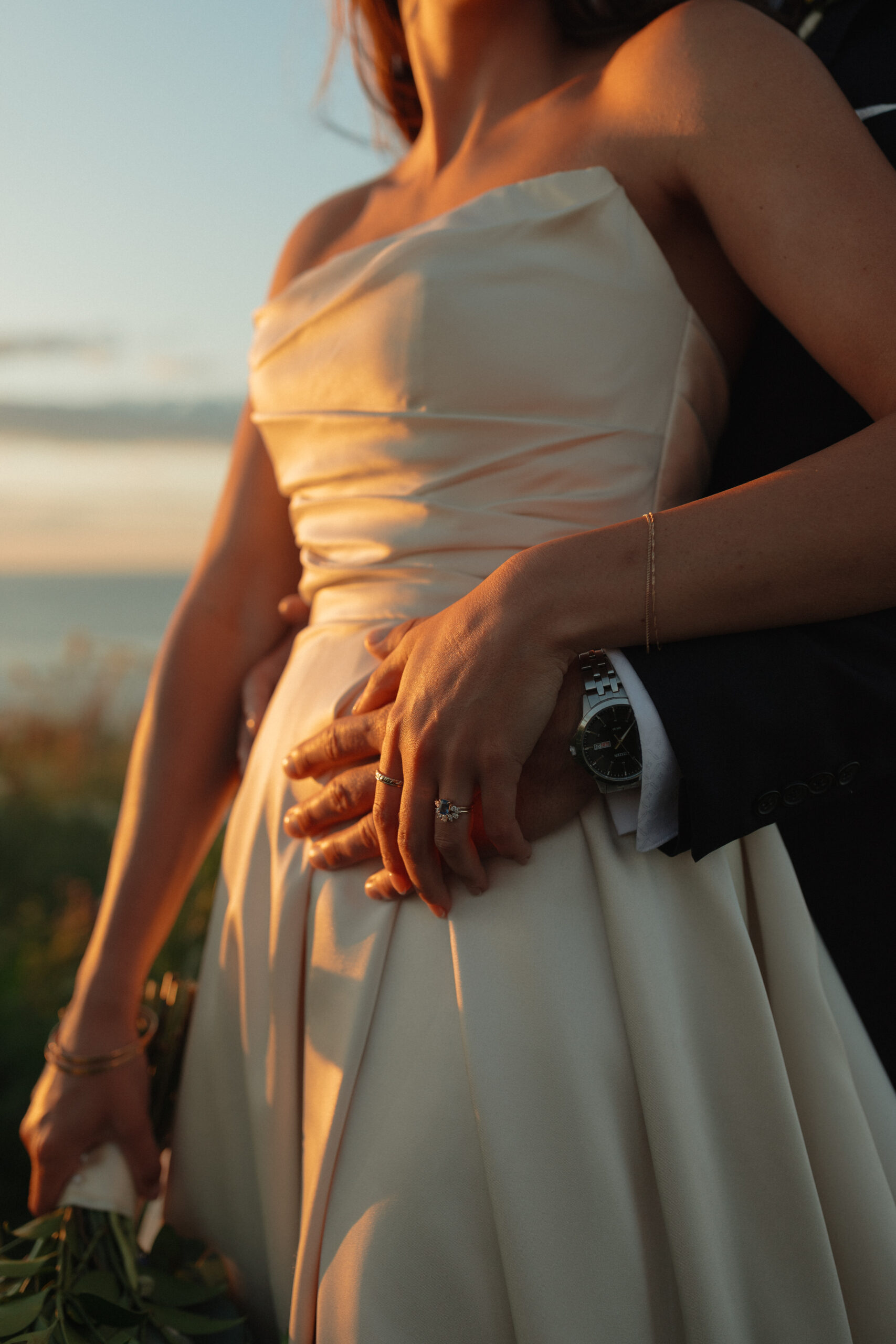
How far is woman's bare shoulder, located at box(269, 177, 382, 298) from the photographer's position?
1617 mm

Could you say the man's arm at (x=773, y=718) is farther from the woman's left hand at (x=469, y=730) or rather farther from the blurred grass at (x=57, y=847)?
the blurred grass at (x=57, y=847)

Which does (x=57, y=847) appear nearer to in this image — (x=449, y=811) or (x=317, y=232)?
(x=317, y=232)

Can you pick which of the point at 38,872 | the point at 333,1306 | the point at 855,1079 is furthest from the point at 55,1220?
the point at 38,872

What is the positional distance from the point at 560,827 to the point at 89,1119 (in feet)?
2.95

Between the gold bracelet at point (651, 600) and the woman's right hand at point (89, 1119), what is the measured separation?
3.42ft

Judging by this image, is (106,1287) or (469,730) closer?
(469,730)

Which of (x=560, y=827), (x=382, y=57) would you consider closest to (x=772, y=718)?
(x=560, y=827)

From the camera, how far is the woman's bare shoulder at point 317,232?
162 centimetres

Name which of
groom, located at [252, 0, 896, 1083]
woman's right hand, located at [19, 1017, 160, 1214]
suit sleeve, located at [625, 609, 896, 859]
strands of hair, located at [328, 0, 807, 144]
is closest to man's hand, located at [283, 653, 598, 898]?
groom, located at [252, 0, 896, 1083]

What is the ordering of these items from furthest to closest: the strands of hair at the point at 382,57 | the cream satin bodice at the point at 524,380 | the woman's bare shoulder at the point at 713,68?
the strands of hair at the point at 382,57, the cream satin bodice at the point at 524,380, the woman's bare shoulder at the point at 713,68

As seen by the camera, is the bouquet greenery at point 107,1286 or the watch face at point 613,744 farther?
the bouquet greenery at point 107,1286

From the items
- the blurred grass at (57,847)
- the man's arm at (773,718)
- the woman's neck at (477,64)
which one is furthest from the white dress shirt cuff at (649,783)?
the blurred grass at (57,847)

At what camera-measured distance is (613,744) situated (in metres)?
0.93

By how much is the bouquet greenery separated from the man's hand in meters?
0.56
